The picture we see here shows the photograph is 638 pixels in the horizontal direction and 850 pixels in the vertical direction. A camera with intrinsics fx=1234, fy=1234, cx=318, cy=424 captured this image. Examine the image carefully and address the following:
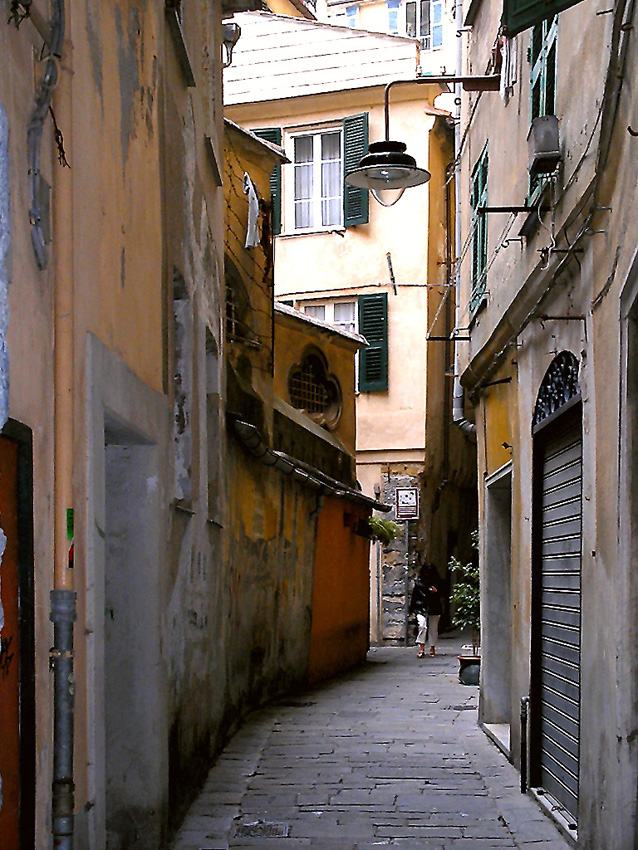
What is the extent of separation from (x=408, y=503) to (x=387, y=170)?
14971 mm

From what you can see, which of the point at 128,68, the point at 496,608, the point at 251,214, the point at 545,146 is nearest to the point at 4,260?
the point at 128,68

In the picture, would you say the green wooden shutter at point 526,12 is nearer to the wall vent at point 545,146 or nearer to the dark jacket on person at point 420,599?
the wall vent at point 545,146

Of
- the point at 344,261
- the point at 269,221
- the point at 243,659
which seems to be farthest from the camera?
the point at 344,261

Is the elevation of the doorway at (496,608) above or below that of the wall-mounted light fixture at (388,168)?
below

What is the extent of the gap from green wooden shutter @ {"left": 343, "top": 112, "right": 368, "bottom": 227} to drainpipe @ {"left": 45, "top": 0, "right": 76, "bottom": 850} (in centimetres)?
2027

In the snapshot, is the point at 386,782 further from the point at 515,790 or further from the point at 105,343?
the point at 105,343

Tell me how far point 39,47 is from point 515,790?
6832mm

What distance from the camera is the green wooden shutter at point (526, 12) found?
229 inches

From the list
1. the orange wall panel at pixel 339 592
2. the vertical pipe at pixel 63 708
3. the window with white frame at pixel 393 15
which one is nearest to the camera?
the vertical pipe at pixel 63 708

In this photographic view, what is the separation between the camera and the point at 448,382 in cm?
2628

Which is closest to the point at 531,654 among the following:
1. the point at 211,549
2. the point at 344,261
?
the point at 211,549

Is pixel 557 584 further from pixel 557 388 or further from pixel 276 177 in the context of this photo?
pixel 276 177

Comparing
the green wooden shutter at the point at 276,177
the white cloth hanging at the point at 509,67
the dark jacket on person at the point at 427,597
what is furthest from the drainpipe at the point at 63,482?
the green wooden shutter at the point at 276,177

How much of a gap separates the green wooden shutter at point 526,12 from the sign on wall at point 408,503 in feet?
62.1
